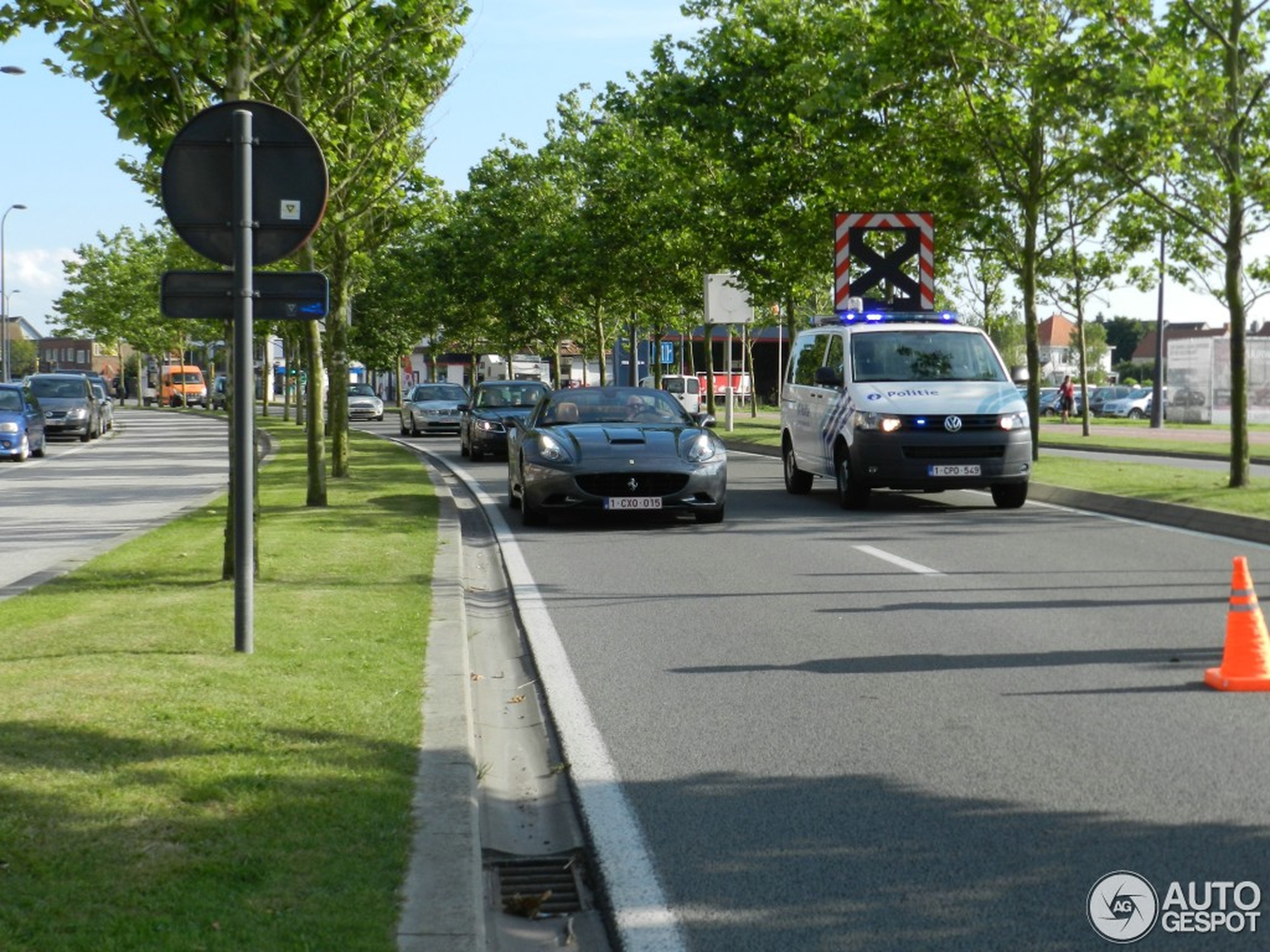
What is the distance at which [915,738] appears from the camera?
21.2ft

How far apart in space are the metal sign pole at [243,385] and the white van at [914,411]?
382 inches

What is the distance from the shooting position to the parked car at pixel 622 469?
50.9 ft

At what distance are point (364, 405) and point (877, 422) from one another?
50436 mm

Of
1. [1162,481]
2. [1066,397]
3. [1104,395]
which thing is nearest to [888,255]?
[1162,481]

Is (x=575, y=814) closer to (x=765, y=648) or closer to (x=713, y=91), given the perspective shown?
(x=765, y=648)

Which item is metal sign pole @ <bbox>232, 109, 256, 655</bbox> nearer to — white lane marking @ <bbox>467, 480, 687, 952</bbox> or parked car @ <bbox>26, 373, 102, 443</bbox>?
white lane marking @ <bbox>467, 480, 687, 952</bbox>

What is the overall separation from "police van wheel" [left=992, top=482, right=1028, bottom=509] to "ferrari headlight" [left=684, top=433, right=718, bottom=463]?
3.51 metres

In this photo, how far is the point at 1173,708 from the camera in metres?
6.91

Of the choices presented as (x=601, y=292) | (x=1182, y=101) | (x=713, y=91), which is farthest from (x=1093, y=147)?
(x=601, y=292)

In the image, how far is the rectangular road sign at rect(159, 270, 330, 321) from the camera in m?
7.78

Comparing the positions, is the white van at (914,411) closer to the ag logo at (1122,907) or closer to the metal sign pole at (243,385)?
the metal sign pole at (243,385)

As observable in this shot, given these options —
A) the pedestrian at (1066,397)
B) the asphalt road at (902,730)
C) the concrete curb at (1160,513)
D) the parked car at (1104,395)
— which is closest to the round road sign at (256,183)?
the asphalt road at (902,730)

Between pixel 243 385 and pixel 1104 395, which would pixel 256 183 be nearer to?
pixel 243 385

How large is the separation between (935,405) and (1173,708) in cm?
1037
